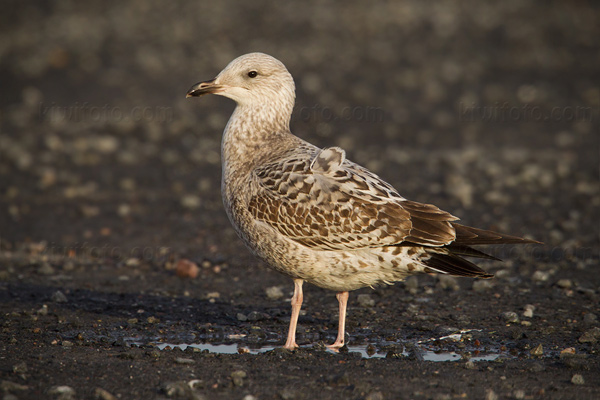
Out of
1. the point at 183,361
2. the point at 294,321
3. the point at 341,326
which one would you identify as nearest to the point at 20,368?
the point at 183,361

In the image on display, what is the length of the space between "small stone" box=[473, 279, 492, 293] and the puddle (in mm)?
2018

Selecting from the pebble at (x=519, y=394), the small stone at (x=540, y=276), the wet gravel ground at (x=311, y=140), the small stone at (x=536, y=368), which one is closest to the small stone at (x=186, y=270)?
the wet gravel ground at (x=311, y=140)

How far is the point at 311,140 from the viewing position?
1537 centimetres

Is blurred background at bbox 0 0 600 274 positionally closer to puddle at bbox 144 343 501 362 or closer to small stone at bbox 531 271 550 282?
small stone at bbox 531 271 550 282

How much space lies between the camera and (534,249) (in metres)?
10.4

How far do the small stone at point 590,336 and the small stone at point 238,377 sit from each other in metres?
3.20

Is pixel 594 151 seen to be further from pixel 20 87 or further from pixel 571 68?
pixel 20 87

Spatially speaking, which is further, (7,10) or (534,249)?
(7,10)

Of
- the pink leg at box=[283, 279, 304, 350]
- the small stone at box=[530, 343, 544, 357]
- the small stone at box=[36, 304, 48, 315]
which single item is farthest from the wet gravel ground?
the pink leg at box=[283, 279, 304, 350]

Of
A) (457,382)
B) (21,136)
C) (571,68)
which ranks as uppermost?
(571,68)

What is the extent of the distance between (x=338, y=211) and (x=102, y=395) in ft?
8.19

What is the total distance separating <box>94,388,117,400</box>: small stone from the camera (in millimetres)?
5555

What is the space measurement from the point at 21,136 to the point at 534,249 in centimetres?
1019

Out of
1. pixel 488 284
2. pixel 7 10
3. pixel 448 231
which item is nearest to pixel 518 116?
pixel 488 284
